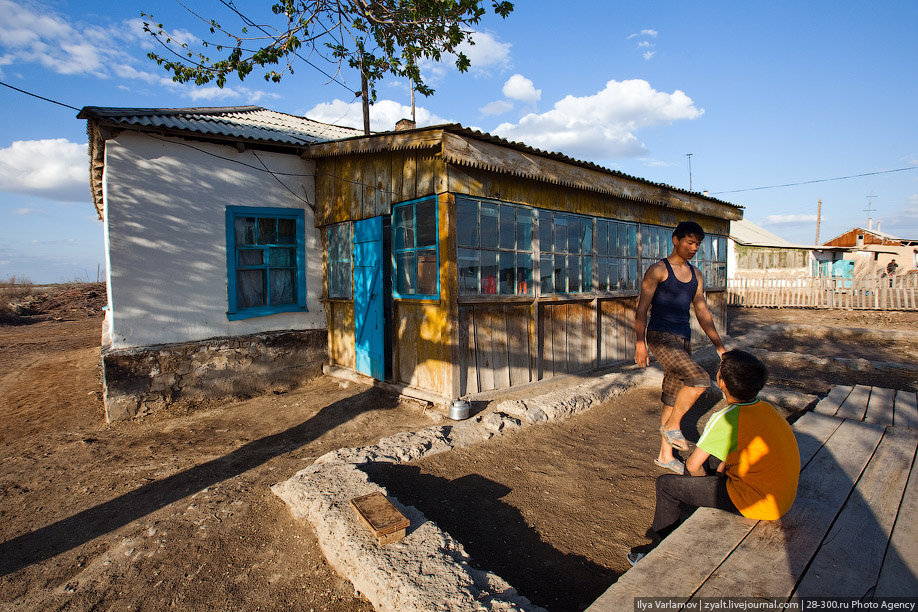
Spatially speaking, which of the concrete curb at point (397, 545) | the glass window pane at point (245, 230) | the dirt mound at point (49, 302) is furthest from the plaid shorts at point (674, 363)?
the dirt mound at point (49, 302)

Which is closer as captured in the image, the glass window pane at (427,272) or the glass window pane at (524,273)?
the glass window pane at (427,272)

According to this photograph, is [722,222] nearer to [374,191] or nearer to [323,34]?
[374,191]

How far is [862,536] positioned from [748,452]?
58cm

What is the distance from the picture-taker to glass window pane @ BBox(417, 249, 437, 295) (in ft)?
17.5

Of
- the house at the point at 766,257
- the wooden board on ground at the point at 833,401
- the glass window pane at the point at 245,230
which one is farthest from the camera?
the house at the point at 766,257

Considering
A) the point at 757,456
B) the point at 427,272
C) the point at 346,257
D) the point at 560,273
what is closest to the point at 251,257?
the point at 346,257

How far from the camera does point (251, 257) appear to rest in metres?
6.70

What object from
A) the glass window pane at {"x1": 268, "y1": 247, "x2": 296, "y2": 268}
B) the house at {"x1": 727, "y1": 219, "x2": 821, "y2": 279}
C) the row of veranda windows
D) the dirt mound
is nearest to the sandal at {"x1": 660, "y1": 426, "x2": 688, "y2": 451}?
the row of veranda windows

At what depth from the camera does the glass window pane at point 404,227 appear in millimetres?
5654

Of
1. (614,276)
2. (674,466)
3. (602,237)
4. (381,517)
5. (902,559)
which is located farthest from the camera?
(614,276)

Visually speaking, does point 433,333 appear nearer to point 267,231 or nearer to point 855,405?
point 267,231

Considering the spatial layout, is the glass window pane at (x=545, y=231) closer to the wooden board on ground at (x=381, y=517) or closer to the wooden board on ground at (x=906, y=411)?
the wooden board on ground at (x=906, y=411)

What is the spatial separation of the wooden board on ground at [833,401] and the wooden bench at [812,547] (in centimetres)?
113

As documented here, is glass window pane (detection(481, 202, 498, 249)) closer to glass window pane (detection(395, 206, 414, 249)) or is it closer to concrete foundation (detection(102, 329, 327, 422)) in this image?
glass window pane (detection(395, 206, 414, 249))
